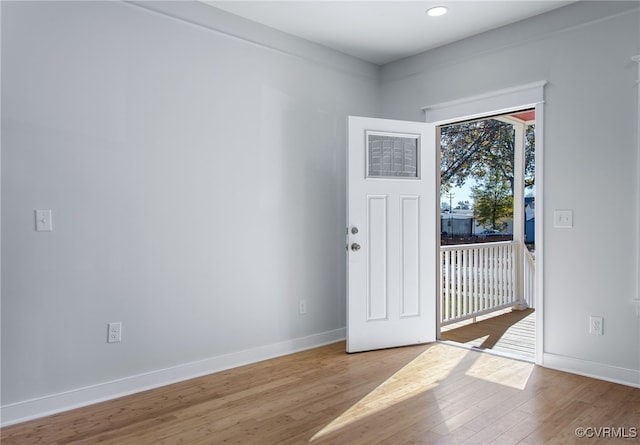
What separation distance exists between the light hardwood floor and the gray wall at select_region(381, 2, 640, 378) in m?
0.29

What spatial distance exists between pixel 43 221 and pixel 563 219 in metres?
3.38

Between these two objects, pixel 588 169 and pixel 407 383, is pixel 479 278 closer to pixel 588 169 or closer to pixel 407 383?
pixel 588 169

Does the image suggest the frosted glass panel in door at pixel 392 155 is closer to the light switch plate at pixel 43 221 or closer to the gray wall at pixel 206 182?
the gray wall at pixel 206 182

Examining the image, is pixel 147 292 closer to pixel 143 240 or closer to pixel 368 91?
pixel 143 240

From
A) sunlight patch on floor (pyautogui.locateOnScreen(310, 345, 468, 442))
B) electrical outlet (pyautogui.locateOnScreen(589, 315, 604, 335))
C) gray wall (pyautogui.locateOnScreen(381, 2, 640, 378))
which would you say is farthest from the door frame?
sunlight patch on floor (pyautogui.locateOnScreen(310, 345, 468, 442))

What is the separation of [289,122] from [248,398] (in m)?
2.17

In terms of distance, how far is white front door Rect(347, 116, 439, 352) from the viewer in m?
3.73

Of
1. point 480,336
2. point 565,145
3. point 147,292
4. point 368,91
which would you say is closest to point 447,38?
point 368,91

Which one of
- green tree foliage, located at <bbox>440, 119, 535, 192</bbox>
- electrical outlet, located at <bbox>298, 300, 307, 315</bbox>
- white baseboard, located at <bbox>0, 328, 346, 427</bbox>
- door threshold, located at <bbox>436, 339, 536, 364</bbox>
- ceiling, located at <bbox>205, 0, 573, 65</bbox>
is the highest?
ceiling, located at <bbox>205, 0, 573, 65</bbox>

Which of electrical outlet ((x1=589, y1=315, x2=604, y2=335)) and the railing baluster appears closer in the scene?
electrical outlet ((x1=589, y1=315, x2=604, y2=335))

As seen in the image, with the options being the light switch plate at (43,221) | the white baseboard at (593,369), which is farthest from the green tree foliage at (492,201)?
the light switch plate at (43,221)

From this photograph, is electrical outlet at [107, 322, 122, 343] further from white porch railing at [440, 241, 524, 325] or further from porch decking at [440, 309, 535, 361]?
white porch railing at [440, 241, 524, 325]

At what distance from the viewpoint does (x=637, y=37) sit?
9.59 feet

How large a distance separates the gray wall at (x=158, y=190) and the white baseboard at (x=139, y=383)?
0.04 meters
